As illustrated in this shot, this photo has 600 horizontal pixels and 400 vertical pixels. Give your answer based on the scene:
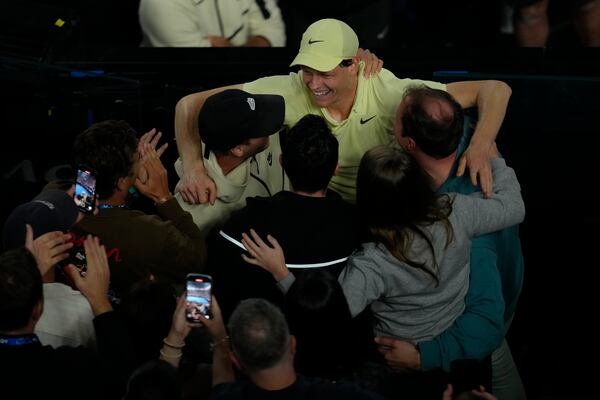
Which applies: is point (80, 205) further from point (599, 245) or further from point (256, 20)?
point (256, 20)

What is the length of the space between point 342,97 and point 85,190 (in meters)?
1.00

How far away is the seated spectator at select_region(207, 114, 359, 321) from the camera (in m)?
2.48

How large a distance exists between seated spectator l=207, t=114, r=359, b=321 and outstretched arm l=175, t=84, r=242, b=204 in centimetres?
37

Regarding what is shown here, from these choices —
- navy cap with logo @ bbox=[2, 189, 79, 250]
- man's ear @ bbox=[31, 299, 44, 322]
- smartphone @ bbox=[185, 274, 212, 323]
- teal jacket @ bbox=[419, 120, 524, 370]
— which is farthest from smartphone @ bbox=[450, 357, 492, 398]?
navy cap with logo @ bbox=[2, 189, 79, 250]

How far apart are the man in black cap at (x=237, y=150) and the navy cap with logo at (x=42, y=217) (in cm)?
40

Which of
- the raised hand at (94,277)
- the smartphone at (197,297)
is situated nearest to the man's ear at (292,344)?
the smartphone at (197,297)

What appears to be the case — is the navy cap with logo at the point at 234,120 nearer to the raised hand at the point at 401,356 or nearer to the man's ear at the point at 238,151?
the man's ear at the point at 238,151

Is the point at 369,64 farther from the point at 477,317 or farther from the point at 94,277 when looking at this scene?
the point at 94,277

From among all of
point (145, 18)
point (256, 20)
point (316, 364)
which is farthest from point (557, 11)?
point (316, 364)

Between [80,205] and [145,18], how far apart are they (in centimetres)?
219

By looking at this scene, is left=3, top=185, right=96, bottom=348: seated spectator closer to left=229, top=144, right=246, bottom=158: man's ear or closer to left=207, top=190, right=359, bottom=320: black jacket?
left=207, top=190, right=359, bottom=320: black jacket

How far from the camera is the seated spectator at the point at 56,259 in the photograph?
8.01 feet

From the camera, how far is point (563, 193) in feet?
11.9

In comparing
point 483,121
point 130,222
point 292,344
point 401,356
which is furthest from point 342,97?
point 292,344
